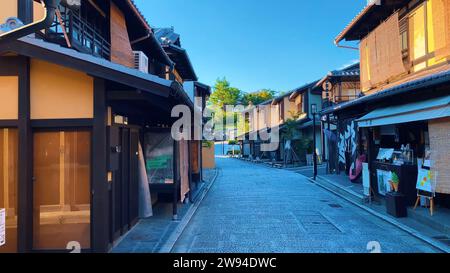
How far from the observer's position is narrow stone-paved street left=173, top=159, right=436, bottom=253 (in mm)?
6395

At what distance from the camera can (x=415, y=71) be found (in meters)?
10.9

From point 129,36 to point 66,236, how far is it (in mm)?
8066

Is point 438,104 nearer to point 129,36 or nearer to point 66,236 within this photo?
point 66,236

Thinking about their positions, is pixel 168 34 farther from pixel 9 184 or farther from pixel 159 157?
pixel 9 184

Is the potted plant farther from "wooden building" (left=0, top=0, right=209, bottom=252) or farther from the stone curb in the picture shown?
"wooden building" (left=0, top=0, right=209, bottom=252)

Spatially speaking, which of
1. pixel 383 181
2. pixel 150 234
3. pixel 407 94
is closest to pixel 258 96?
pixel 383 181

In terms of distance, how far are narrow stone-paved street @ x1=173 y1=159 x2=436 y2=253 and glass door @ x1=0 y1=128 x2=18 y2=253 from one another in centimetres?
287

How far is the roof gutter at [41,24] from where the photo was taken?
4043 mm

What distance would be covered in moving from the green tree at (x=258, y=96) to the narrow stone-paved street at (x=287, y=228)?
159 feet

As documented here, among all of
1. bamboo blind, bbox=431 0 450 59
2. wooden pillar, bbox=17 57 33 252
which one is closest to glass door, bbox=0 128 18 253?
wooden pillar, bbox=17 57 33 252

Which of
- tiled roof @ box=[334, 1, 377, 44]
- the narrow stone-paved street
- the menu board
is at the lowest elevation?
the narrow stone-paved street

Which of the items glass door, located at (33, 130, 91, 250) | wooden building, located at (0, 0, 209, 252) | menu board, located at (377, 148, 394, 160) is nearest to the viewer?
wooden building, located at (0, 0, 209, 252)

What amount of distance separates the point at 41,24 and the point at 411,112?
8.17m

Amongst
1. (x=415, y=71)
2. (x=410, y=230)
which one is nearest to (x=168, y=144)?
(x=410, y=230)
